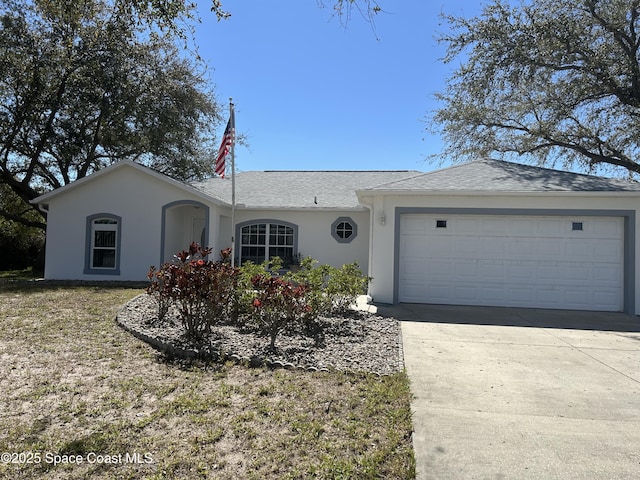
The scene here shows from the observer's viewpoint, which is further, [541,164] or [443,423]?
[541,164]

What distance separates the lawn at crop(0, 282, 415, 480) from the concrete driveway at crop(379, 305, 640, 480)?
0.35 m

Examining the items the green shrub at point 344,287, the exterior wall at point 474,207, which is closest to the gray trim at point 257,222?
the exterior wall at point 474,207

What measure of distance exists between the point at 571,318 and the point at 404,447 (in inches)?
292

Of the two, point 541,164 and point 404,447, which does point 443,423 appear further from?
point 541,164

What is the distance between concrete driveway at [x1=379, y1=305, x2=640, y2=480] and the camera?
3.08 m

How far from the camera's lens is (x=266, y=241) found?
14.7m

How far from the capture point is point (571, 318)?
8.89 metres

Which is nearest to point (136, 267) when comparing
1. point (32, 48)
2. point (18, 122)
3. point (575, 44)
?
point (18, 122)

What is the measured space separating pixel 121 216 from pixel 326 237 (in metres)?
7.00

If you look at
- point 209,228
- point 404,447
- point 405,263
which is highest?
point 209,228

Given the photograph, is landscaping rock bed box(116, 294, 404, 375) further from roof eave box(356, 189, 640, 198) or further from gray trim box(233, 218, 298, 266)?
gray trim box(233, 218, 298, 266)

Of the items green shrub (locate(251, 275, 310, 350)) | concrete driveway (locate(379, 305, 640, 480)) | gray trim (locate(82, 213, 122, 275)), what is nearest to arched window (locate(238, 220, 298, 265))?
gray trim (locate(82, 213, 122, 275))

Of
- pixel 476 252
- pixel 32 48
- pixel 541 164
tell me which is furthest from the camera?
pixel 541 164

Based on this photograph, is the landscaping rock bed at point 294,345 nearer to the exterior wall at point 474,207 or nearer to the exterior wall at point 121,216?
the exterior wall at point 474,207
